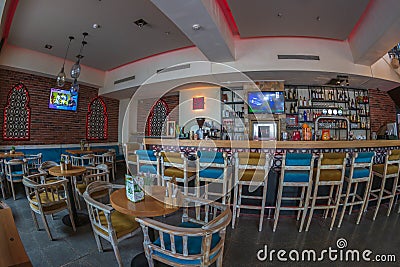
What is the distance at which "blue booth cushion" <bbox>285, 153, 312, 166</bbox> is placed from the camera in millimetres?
2543

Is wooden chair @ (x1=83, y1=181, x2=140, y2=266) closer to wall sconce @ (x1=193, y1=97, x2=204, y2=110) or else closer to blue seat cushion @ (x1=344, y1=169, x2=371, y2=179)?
blue seat cushion @ (x1=344, y1=169, x2=371, y2=179)

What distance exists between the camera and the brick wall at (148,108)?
23.9 ft

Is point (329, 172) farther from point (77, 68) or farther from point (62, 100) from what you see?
point (62, 100)

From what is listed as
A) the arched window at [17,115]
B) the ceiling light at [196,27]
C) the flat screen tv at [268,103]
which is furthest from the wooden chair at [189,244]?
the arched window at [17,115]

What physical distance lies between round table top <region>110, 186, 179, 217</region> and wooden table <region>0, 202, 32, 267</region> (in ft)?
2.39

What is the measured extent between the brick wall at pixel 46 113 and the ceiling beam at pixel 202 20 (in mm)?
5016

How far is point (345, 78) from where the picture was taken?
486cm

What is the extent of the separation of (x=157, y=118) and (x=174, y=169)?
4.89m

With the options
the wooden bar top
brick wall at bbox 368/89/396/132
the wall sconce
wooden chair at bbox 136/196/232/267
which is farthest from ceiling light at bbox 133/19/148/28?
brick wall at bbox 368/89/396/132

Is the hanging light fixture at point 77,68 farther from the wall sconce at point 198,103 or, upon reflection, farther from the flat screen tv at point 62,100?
the wall sconce at point 198,103

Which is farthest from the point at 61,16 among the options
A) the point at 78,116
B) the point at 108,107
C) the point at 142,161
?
the point at 108,107

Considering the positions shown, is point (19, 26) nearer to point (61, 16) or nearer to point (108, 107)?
point (61, 16)

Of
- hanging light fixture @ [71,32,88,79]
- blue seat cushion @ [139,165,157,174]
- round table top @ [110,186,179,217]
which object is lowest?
round table top @ [110,186,179,217]

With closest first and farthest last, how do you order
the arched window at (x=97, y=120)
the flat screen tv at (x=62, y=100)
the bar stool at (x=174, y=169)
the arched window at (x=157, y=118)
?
the bar stool at (x=174, y=169)
the flat screen tv at (x=62, y=100)
the arched window at (x=97, y=120)
the arched window at (x=157, y=118)
